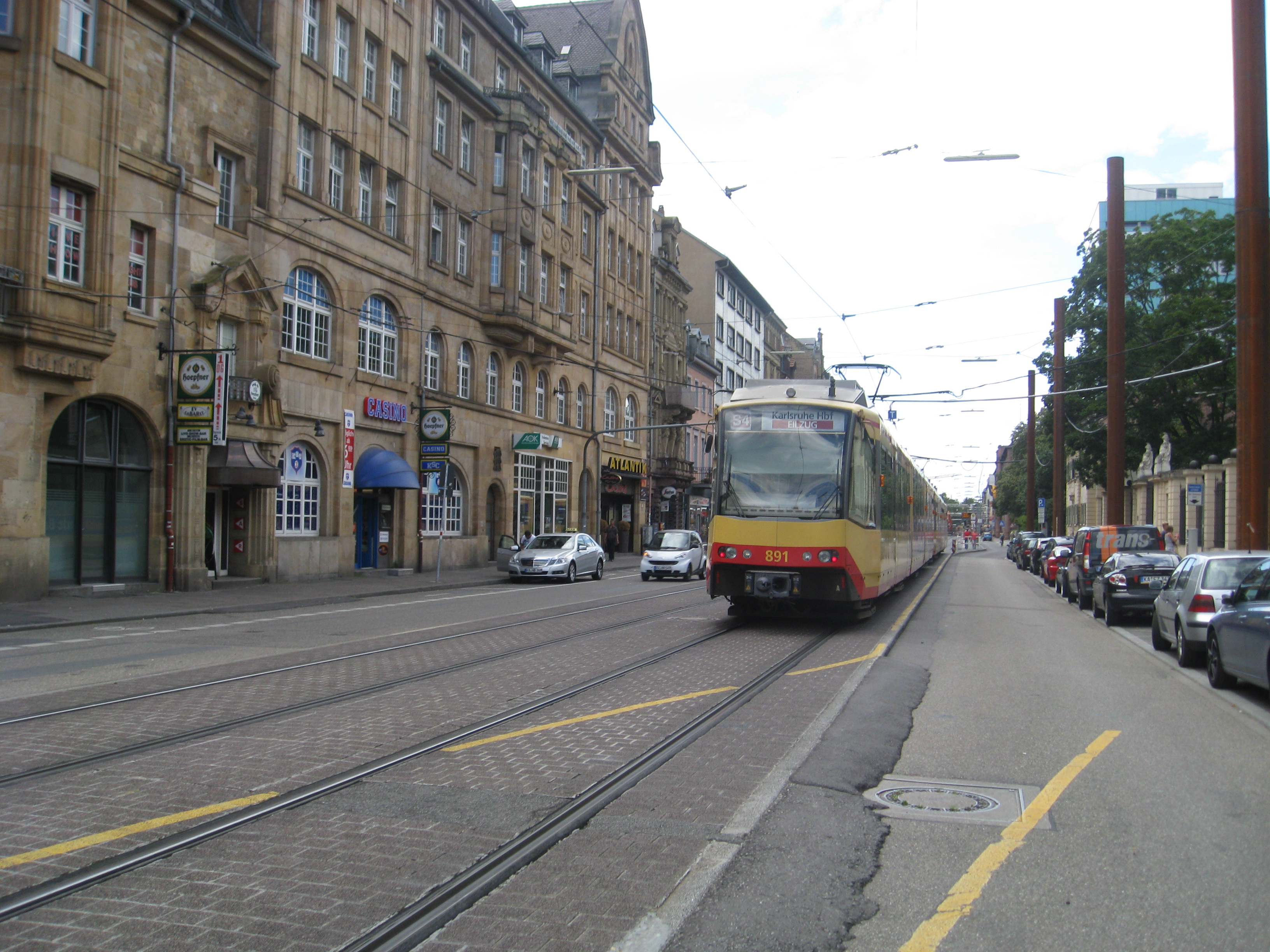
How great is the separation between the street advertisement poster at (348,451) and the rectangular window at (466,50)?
13.6 m

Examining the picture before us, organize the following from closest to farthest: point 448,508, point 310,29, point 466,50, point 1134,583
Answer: point 1134,583
point 310,29
point 448,508
point 466,50

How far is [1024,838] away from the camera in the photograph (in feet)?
17.6

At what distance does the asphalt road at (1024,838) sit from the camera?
4133mm

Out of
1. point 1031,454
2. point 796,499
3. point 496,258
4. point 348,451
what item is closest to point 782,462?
point 796,499

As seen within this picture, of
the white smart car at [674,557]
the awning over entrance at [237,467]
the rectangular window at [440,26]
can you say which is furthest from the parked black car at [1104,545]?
the rectangular window at [440,26]

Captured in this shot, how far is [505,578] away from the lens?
100 feet

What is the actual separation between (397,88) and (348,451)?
1133 centimetres

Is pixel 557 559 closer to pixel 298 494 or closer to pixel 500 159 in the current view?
pixel 298 494

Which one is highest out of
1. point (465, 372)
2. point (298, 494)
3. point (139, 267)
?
point (139, 267)

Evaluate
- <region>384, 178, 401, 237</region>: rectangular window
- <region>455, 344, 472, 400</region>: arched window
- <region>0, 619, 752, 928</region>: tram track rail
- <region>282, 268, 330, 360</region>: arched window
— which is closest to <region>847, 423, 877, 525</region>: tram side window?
<region>0, 619, 752, 928</region>: tram track rail

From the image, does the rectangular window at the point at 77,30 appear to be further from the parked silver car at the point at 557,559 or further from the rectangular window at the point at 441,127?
the parked silver car at the point at 557,559

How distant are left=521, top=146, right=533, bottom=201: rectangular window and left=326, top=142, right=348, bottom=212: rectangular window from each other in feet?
34.3

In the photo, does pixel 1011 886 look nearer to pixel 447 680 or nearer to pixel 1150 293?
pixel 447 680

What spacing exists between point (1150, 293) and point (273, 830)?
43465 mm
